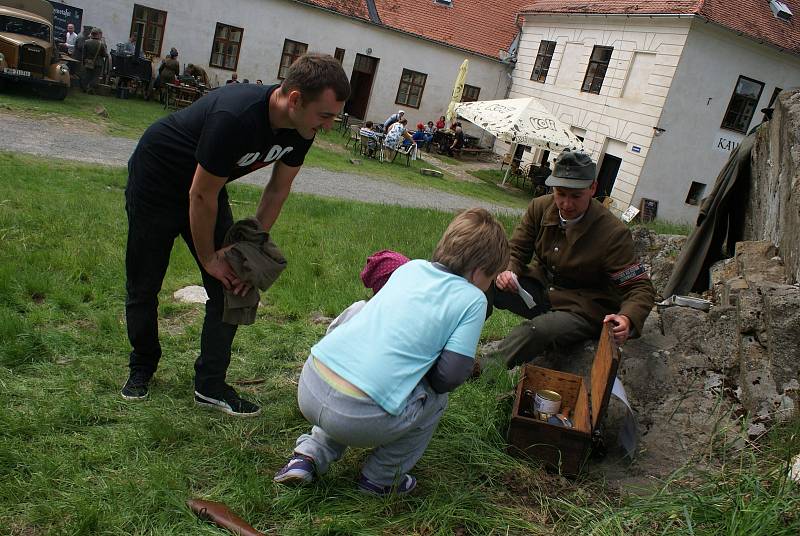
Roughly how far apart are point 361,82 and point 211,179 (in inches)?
1103

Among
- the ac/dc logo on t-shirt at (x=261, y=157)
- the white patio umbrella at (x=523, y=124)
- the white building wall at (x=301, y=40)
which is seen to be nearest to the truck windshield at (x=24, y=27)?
the white building wall at (x=301, y=40)

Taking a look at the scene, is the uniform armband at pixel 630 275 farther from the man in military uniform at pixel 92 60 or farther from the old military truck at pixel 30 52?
the man in military uniform at pixel 92 60

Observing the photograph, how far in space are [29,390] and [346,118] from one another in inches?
954

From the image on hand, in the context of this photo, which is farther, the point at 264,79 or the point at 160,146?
the point at 264,79

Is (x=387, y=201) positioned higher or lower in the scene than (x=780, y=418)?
lower

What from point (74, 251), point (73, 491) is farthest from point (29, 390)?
point (74, 251)

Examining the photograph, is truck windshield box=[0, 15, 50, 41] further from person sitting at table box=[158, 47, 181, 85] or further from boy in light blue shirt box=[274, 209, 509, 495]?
boy in light blue shirt box=[274, 209, 509, 495]

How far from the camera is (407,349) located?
8.37 feet

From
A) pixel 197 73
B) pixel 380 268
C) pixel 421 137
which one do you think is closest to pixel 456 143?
pixel 421 137

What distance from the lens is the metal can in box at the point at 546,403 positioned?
→ 359cm

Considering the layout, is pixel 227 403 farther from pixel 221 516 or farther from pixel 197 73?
pixel 197 73

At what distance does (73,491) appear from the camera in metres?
2.63

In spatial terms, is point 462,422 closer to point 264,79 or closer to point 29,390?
point 29,390

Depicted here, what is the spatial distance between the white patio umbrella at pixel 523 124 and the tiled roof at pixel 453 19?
8.26 m
